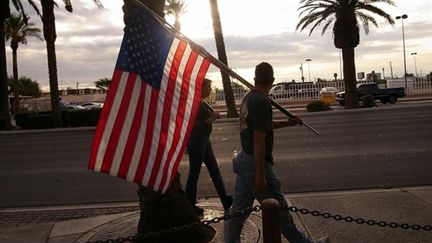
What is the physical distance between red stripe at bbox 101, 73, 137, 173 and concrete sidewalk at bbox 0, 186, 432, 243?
1801 millimetres

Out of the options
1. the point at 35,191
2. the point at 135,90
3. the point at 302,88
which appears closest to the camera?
the point at 135,90

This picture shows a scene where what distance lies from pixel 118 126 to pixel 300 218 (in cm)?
285

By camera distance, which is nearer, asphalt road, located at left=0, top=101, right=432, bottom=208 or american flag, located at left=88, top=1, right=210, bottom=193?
american flag, located at left=88, top=1, right=210, bottom=193

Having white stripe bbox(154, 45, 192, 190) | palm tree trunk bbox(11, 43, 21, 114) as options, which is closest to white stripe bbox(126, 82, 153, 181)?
white stripe bbox(154, 45, 192, 190)

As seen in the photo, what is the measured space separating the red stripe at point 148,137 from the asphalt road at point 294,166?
4067mm

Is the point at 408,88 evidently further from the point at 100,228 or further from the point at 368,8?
the point at 100,228

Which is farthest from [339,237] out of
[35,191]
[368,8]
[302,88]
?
[302,88]

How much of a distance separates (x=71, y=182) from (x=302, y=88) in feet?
125

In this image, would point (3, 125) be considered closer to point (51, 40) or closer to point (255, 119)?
point (51, 40)

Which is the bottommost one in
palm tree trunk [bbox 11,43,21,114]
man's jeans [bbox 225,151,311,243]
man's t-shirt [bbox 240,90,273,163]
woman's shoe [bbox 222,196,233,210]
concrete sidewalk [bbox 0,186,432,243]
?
concrete sidewalk [bbox 0,186,432,243]

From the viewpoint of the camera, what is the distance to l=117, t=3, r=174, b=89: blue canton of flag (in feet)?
16.1

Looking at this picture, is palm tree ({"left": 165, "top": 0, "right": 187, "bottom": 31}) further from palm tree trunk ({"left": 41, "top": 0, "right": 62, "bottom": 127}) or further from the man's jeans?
the man's jeans

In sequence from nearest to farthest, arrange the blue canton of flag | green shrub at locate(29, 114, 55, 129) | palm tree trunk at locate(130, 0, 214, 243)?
the blue canton of flag → palm tree trunk at locate(130, 0, 214, 243) → green shrub at locate(29, 114, 55, 129)

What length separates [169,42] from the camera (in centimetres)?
508
